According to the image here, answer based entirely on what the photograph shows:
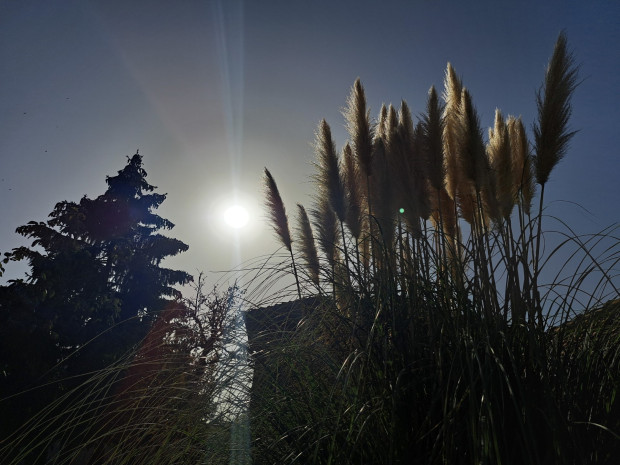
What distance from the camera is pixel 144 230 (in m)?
19.4

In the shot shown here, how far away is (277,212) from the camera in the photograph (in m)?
4.33

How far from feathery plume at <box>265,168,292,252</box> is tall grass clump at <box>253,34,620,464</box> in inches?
16.6

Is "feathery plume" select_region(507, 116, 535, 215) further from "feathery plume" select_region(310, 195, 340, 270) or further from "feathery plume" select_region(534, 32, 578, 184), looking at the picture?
"feathery plume" select_region(310, 195, 340, 270)

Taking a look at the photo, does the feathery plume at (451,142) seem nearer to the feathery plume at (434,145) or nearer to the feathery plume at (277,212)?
the feathery plume at (434,145)

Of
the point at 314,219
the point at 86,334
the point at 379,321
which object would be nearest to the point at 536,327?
the point at 379,321

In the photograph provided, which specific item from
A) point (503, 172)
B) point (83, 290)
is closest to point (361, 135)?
point (503, 172)

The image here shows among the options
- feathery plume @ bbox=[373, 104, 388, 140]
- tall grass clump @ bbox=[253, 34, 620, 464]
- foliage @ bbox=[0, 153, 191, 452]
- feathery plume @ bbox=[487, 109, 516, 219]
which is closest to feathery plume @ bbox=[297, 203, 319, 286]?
tall grass clump @ bbox=[253, 34, 620, 464]

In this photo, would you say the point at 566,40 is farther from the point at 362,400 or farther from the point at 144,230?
the point at 144,230

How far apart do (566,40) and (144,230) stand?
18441 millimetres

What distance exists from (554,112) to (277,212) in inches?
92.2

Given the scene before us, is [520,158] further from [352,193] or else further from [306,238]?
[306,238]

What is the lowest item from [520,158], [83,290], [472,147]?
[472,147]

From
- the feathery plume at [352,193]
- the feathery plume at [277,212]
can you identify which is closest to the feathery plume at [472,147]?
the feathery plume at [352,193]

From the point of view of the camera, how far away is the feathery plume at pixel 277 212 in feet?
14.0
